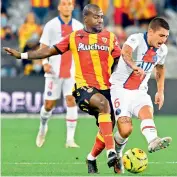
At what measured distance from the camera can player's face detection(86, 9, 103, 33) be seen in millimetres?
10758

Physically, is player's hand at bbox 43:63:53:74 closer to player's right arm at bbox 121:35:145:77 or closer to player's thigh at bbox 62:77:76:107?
player's thigh at bbox 62:77:76:107

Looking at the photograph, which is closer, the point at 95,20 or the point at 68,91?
the point at 95,20

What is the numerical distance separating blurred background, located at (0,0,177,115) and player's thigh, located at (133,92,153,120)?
35.2ft

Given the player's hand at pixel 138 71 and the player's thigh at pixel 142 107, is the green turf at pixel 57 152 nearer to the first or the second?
the player's thigh at pixel 142 107

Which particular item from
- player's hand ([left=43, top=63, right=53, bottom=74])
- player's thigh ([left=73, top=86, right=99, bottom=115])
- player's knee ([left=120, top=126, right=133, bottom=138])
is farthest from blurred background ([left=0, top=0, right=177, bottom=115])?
player's knee ([left=120, top=126, right=133, bottom=138])

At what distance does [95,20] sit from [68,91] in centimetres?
389

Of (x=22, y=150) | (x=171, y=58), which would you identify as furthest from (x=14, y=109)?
(x=22, y=150)

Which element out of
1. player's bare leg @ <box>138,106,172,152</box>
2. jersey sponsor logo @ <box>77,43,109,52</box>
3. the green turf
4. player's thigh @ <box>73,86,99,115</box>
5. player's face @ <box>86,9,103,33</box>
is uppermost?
player's face @ <box>86,9,103,33</box>

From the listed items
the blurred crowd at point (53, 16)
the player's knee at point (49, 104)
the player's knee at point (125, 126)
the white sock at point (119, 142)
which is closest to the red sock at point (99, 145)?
the white sock at point (119, 142)

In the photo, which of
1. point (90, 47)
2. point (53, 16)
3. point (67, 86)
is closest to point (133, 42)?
point (90, 47)

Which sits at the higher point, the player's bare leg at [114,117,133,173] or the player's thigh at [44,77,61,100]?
the player's thigh at [44,77,61,100]

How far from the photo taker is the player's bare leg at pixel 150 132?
9312 mm

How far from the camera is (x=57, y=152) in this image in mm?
13023

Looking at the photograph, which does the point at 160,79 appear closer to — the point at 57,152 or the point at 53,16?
the point at 57,152
